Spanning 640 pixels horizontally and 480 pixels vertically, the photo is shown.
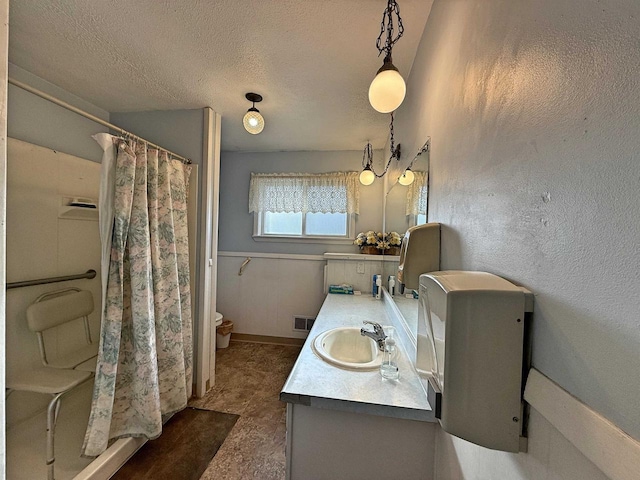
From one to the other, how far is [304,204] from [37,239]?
2144 millimetres

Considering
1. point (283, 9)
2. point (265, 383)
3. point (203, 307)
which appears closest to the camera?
point (283, 9)

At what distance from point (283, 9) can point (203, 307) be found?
6.46 ft

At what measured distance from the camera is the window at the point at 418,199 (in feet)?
3.90

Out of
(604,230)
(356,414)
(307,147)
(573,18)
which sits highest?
(307,147)

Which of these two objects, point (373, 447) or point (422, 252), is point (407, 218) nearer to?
point (422, 252)

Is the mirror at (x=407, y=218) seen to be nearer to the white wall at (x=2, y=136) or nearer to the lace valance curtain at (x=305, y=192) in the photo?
the lace valance curtain at (x=305, y=192)

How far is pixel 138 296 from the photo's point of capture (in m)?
1.52

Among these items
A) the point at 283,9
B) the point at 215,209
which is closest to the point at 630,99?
the point at 283,9

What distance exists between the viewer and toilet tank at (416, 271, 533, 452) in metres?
0.51

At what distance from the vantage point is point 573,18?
16.3 inches

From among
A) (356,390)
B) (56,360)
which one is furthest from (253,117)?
(56,360)

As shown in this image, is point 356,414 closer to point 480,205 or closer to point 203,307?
point 480,205

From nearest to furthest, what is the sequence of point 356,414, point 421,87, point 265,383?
point 356,414 < point 421,87 < point 265,383

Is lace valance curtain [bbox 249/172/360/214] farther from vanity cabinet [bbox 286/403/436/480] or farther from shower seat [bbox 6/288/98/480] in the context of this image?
vanity cabinet [bbox 286/403/436/480]
